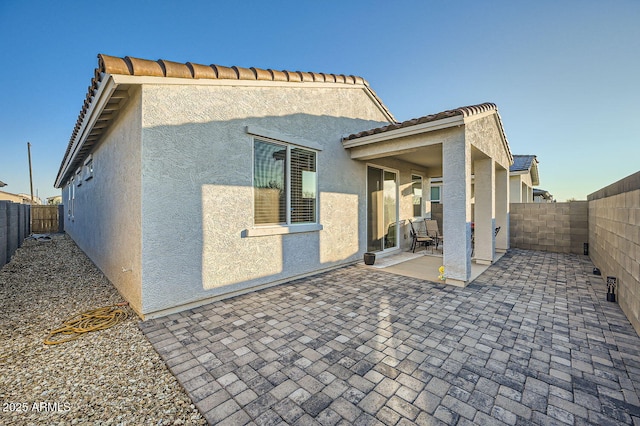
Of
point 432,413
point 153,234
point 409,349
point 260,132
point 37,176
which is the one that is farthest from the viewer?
point 37,176

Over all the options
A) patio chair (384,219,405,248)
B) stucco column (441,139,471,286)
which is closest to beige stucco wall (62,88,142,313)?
stucco column (441,139,471,286)

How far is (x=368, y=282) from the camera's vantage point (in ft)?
20.8

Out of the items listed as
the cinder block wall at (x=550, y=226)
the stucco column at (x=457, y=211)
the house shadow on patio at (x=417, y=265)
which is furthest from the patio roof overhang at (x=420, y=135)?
the cinder block wall at (x=550, y=226)

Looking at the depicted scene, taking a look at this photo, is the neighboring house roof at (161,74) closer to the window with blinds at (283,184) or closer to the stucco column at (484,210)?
the window with blinds at (283,184)

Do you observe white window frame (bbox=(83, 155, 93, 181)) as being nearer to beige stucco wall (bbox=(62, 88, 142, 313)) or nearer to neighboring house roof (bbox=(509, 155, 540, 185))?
beige stucco wall (bbox=(62, 88, 142, 313))

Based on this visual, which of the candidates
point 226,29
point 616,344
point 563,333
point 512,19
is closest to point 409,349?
point 563,333

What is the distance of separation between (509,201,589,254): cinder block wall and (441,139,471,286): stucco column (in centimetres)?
731

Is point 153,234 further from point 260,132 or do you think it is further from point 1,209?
point 1,209

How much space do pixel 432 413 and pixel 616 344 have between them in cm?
325

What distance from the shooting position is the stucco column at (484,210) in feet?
26.9

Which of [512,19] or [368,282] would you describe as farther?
[512,19]

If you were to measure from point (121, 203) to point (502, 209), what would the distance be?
12505mm

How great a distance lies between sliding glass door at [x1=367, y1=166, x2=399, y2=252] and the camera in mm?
9016

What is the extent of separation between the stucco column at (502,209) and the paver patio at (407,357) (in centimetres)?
527
